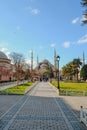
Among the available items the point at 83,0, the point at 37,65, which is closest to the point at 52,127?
the point at 83,0

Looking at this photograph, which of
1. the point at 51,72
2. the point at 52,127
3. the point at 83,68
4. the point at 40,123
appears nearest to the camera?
the point at 52,127

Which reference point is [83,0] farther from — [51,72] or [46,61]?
[46,61]

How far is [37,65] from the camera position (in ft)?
550

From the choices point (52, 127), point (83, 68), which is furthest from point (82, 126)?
point (83, 68)

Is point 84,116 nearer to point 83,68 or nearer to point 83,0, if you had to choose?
point 83,0

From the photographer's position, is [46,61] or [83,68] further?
[46,61]

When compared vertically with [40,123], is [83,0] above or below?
above

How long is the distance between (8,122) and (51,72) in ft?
427

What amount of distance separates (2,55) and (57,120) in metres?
101

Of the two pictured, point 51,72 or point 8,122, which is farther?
point 51,72

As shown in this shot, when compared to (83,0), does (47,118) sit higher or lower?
lower

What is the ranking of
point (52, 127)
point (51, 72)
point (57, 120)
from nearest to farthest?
point (52, 127)
point (57, 120)
point (51, 72)

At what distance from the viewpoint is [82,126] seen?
1338cm

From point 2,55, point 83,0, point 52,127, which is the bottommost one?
point 52,127
